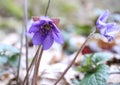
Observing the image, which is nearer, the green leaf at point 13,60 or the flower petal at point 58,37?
the flower petal at point 58,37

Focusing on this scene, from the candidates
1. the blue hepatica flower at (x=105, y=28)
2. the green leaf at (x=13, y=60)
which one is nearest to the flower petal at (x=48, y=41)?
the blue hepatica flower at (x=105, y=28)

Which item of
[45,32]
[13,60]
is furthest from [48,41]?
[13,60]

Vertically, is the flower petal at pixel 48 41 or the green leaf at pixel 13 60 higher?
the flower petal at pixel 48 41

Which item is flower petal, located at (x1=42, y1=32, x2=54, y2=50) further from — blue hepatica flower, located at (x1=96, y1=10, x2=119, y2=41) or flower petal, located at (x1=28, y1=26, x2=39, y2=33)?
blue hepatica flower, located at (x1=96, y1=10, x2=119, y2=41)

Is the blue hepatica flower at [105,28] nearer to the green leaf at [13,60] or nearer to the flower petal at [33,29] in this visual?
the flower petal at [33,29]

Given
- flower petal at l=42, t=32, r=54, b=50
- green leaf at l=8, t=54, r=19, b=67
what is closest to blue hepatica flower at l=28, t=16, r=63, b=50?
flower petal at l=42, t=32, r=54, b=50

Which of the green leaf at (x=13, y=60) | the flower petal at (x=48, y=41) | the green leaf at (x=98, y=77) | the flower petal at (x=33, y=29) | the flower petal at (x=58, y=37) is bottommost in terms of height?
the green leaf at (x=13, y=60)

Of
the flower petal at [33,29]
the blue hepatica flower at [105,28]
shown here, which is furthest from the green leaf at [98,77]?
the flower petal at [33,29]
